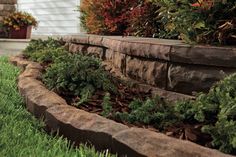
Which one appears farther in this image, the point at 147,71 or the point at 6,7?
the point at 6,7

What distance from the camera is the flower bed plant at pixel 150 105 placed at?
255cm

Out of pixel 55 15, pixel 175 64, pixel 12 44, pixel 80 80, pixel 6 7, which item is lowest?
pixel 12 44

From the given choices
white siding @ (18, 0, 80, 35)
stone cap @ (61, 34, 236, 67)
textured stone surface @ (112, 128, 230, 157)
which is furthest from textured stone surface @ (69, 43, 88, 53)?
white siding @ (18, 0, 80, 35)

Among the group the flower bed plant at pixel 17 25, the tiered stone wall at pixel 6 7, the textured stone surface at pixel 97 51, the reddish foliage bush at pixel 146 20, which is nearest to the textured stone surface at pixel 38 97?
the textured stone surface at pixel 97 51

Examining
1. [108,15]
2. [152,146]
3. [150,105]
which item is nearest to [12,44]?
[108,15]

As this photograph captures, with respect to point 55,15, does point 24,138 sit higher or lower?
lower

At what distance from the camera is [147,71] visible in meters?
3.88

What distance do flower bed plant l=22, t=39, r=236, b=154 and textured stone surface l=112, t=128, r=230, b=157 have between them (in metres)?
0.20

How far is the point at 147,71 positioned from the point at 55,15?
12094 millimetres

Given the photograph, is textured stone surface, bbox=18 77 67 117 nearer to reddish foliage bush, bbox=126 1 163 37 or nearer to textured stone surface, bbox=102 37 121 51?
textured stone surface, bbox=102 37 121 51

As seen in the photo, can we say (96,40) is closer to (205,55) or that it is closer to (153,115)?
(205,55)

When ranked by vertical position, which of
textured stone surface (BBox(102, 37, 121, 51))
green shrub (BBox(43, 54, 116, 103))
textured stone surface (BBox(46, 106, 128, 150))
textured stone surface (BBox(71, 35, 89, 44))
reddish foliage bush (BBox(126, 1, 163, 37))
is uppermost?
reddish foliage bush (BBox(126, 1, 163, 37))

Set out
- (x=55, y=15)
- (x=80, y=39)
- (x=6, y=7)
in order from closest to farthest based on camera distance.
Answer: (x=80, y=39)
(x=6, y=7)
(x=55, y=15)

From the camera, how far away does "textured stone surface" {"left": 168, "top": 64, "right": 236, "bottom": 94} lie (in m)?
3.21
